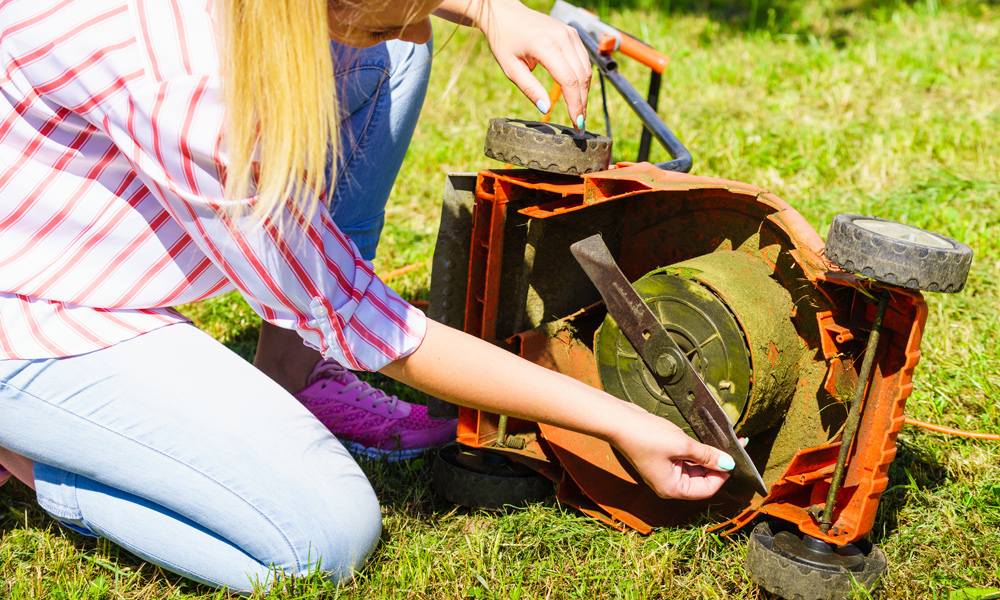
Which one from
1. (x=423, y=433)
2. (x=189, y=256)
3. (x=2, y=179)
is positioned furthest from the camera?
(x=423, y=433)

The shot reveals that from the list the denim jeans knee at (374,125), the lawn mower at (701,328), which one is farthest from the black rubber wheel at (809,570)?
the denim jeans knee at (374,125)

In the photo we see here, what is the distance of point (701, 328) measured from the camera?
1.57 metres

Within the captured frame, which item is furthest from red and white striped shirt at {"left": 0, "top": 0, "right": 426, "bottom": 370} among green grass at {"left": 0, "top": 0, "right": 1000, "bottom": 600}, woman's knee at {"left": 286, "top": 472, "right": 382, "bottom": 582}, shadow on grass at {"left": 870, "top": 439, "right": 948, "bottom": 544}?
shadow on grass at {"left": 870, "top": 439, "right": 948, "bottom": 544}

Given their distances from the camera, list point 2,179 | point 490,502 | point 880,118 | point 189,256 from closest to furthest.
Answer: point 2,179 < point 189,256 < point 490,502 < point 880,118

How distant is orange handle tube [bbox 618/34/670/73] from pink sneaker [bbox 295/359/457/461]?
3.76ft

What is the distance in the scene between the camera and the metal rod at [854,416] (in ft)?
4.57

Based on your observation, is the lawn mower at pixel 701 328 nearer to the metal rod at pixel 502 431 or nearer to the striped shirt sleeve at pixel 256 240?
the metal rod at pixel 502 431

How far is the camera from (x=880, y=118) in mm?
4094

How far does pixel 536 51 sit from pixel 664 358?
0.67 metres

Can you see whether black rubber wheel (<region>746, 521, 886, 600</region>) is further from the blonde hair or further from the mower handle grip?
the mower handle grip

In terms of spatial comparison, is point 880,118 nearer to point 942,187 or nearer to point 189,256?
point 942,187

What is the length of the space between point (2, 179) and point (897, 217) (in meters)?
2.80

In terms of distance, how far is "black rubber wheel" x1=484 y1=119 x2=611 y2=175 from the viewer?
5.32ft

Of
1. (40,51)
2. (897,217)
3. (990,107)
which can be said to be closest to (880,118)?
(990,107)
